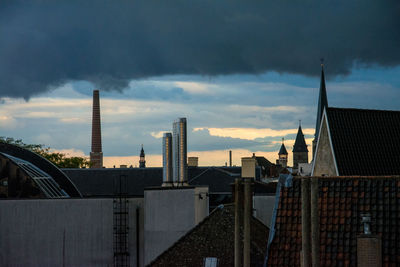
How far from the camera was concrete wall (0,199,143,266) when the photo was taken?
41688 millimetres

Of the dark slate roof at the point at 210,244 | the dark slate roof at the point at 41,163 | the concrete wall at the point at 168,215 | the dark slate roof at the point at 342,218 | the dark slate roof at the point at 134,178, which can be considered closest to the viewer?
the dark slate roof at the point at 342,218

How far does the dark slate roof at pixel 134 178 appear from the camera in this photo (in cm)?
7094

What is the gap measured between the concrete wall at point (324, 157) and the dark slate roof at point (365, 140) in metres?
0.77

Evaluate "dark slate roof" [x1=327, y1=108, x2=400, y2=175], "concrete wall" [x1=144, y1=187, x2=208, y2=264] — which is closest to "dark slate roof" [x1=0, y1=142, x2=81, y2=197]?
"concrete wall" [x1=144, y1=187, x2=208, y2=264]

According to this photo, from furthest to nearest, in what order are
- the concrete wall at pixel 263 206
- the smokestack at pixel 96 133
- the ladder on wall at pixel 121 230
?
the smokestack at pixel 96 133 → the concrete wall at pixel 263 206 → the ladder on wall at pixel 121 230

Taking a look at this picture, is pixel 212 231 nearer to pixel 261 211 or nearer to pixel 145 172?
pixel 261 211

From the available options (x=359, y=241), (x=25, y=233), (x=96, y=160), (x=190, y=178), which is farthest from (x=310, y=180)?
(x=96, y=160)

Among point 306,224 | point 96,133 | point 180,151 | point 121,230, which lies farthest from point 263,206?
point 96,133

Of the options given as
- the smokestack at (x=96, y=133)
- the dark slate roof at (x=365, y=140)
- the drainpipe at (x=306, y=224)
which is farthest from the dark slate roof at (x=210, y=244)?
the smokestack at (x=96, y=133)

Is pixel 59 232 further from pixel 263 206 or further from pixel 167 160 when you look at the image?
pixel 263 206

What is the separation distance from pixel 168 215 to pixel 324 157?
34.8ft

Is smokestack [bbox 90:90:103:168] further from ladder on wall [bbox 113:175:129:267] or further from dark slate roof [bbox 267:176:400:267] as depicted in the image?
dark slate roof [bbox 267:176:400:267]

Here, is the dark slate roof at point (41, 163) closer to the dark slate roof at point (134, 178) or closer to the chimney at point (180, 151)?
the chimney at point (180, 151)

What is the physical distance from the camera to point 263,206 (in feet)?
144
